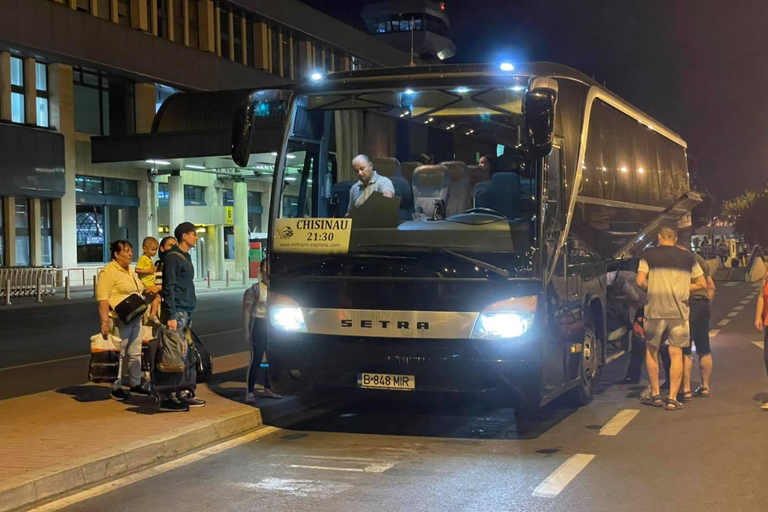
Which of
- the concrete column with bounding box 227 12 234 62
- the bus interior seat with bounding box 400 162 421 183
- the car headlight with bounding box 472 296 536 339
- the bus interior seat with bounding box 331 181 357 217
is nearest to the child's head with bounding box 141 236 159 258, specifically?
the bus interior seat with bounding box 331 181 357 217

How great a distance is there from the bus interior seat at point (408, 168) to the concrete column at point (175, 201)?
107 ft

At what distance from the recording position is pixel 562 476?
21.0 ft

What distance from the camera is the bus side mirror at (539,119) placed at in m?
6.87

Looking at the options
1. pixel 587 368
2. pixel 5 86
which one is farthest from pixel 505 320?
pixel 5 86

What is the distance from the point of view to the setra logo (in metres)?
7.91

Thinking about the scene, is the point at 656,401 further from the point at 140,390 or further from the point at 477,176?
the point at 140,390

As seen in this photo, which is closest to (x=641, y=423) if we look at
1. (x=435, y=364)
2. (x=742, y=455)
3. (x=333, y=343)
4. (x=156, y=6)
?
(x=742, y=455)

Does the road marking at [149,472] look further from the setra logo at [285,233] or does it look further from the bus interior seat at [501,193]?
the bus interior seat at [501,193]

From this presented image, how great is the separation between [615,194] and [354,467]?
502 cm

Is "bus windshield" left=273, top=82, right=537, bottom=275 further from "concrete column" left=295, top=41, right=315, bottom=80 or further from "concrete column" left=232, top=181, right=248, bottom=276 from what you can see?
"concrete column" left=295, top=41, right=315, bottom=80

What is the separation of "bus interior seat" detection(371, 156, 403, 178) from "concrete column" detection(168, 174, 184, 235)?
1284 inches

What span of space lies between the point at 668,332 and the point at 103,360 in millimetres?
5789

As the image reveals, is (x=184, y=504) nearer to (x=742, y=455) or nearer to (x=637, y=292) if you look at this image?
(x=742, y=455)

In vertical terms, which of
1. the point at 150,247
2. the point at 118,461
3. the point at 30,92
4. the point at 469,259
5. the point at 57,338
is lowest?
the point at 57,338
